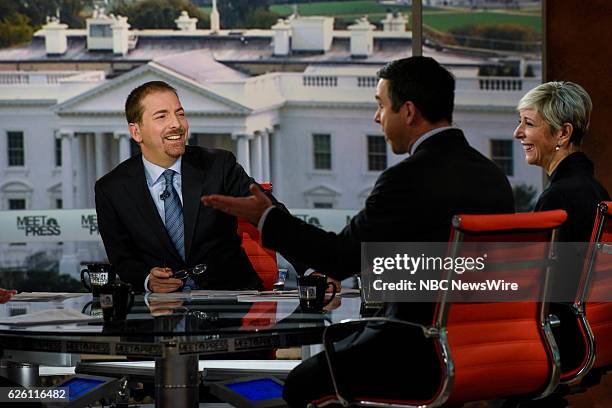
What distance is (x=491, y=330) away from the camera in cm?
273

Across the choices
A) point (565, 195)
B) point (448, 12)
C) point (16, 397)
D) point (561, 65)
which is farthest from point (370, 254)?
point (448, 12)

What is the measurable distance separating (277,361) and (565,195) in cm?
105

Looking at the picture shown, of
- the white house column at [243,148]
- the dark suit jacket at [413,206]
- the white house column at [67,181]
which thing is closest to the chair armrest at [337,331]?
the dark suit jacket at [413,206]

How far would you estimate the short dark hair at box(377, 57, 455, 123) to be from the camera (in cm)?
285

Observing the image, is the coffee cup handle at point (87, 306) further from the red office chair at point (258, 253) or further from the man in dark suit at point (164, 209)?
the red office chair at point (258, 253)

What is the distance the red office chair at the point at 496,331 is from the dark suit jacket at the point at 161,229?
935 mm

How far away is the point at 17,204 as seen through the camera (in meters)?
12.2

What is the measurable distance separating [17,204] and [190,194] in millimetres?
8821

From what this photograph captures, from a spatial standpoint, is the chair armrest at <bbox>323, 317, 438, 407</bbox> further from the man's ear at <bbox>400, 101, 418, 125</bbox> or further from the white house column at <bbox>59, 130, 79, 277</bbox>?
the white house column at <bbox>59, 130, 79, 277</bbox>

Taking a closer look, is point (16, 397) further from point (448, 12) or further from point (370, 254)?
point (448, 12)

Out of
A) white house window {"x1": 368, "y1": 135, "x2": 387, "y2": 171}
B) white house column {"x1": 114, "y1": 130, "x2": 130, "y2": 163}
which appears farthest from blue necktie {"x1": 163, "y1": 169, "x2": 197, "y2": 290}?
white house column {"x1": 114, "y1": 130, "x2": 130, "y2": 163}

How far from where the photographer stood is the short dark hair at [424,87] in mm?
2846

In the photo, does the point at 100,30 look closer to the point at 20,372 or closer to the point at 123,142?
the point at 123,142
